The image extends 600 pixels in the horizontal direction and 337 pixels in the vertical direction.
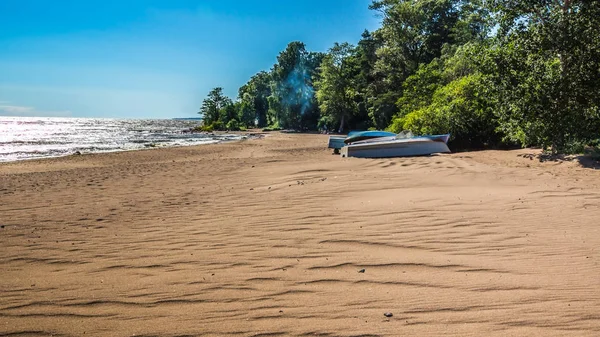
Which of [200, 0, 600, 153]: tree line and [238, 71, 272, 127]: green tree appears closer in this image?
[200, 0, 600, 153]: tree line

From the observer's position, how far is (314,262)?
12.5ft

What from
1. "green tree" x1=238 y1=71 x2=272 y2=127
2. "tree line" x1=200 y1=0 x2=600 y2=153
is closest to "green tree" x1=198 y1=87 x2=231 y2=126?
"green tree" x1=238 y1=71 x2=272 y2=127

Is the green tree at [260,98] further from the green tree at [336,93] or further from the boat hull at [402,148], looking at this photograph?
the boat hull at [402,148]

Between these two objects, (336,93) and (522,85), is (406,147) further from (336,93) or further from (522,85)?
(336,93)

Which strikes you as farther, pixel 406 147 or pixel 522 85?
pixel 406 147

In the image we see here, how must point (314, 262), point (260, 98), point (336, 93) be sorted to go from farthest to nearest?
point (260, 98)
point (336, 93)
point (314, 262)

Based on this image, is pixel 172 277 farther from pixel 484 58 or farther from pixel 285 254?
pixel 484 58

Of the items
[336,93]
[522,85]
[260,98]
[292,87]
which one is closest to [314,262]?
[522,85]

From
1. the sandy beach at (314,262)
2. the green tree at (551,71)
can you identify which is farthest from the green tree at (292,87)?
the sandy beach at (314,262)

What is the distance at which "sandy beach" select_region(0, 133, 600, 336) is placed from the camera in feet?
8.82

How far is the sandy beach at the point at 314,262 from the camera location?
269 cm

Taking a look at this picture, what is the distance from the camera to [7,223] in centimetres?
628

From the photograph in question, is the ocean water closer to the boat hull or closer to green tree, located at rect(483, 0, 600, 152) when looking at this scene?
the boat hull

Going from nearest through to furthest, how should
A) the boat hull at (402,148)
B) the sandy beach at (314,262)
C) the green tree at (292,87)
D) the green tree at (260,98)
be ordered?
1. the sandy beach at (314,262)
2. the boat hull at (402,148)
3. the green tree at (292,87)
4. the green tree at (260,98)
